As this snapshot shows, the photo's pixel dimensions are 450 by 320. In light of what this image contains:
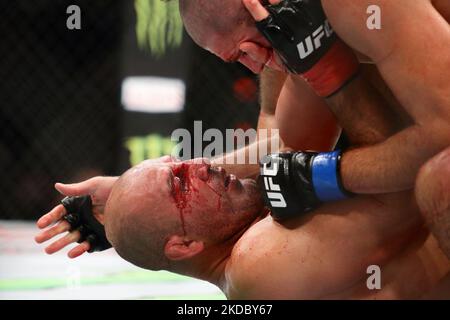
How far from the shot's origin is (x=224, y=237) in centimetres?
161

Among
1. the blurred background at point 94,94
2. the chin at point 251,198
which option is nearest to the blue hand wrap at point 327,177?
the chin at point 251,198

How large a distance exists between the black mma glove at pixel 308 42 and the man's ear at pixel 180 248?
48 centimetres

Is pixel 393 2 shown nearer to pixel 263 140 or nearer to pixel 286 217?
pixel 286 217

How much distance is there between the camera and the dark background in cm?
328

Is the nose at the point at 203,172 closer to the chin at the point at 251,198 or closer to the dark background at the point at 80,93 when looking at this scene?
the chin at the point at 251,198

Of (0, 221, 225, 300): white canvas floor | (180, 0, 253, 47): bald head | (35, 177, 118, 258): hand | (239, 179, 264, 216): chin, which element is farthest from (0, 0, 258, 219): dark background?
(180, 0, 253, 47): bald head

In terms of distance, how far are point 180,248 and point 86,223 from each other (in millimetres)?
401

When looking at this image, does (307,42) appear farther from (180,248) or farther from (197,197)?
(180,248)

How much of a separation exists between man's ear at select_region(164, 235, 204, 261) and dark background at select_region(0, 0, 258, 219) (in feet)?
5.40

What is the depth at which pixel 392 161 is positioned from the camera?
4.28ft

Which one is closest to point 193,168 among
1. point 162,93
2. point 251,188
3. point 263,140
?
point 251,188

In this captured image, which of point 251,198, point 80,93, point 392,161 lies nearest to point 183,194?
point 251,198

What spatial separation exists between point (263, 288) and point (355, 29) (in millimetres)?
570

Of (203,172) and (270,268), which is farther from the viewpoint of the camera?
(203,172)
